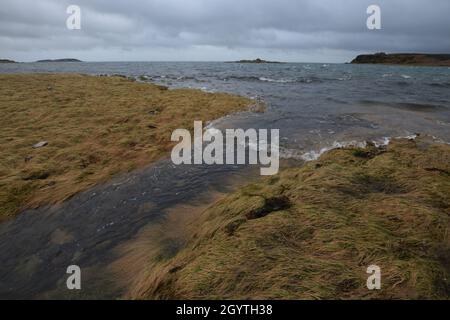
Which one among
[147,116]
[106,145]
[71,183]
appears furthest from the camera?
[147,116]

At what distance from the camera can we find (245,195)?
639 centimetres

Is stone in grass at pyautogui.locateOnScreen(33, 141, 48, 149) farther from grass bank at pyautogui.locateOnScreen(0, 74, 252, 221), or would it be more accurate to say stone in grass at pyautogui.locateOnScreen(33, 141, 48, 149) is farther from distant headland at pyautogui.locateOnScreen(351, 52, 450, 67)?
distant headland at pyautogui.locateOnScreen(351, 52, 450, 67)

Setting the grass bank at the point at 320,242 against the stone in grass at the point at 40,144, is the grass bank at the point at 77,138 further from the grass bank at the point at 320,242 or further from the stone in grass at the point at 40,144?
the grass bank at the point at 320,242

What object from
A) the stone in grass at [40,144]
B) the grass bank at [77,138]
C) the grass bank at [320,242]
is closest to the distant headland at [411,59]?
the grass bank at [77,138]

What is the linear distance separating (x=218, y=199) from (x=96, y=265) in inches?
117

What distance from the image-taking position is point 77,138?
11.4 metres

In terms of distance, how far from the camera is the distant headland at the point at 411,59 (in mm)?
131125

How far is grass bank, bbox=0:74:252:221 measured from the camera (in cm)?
774

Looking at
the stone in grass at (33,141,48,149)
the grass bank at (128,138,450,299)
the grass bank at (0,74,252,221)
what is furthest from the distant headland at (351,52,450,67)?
the stone in grass at (33,141,48,149)

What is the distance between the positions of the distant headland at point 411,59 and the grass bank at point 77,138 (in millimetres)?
142027

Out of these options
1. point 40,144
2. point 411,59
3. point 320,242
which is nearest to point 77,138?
point 40,144

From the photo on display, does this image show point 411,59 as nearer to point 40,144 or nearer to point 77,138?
point 77,138
